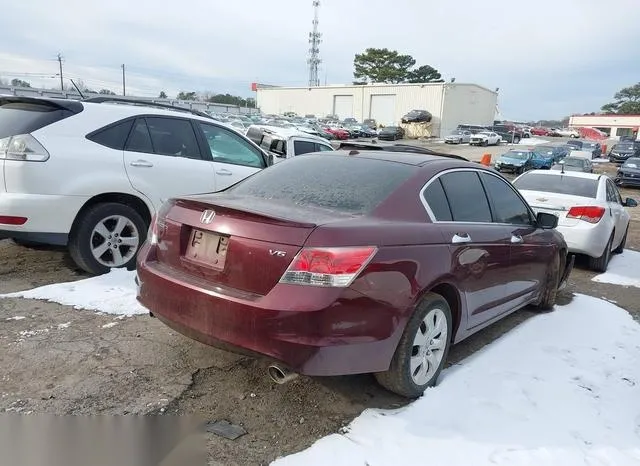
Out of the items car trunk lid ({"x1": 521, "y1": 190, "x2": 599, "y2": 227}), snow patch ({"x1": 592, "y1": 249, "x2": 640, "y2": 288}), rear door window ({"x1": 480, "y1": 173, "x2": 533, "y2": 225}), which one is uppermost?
rear door window ({"x1": 480, "y1": 173, "x2": 533, "y2": 225})

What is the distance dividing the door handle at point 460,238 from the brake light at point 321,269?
100 cm

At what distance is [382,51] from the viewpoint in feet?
280

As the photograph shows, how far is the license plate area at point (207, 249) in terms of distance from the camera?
10.1 ft

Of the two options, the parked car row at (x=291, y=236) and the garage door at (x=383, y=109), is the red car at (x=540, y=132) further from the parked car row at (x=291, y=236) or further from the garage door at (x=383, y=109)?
the parked car row at (x=291, y=236)

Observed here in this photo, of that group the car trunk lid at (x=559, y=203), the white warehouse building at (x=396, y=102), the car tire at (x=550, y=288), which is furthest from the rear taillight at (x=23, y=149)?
the white warehouse building at (x=396, y=102)

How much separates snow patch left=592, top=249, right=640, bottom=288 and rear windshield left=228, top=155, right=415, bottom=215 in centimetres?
492

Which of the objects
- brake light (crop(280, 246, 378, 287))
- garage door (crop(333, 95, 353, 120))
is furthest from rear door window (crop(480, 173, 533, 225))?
garage door (crop(333, 95, 353, 120))

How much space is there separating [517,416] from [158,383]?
221 cm

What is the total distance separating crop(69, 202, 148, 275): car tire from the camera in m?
5.15

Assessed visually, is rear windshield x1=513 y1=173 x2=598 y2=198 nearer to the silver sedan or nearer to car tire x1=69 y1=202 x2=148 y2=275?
car tire x1=69 y1=202 x2=148 y2=275

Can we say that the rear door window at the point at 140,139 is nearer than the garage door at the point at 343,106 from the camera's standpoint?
Yes

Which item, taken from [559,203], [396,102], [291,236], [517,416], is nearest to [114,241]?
[291,236]

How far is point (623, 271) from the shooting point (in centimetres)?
802

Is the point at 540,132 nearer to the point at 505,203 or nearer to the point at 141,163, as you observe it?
the point at 505,203
